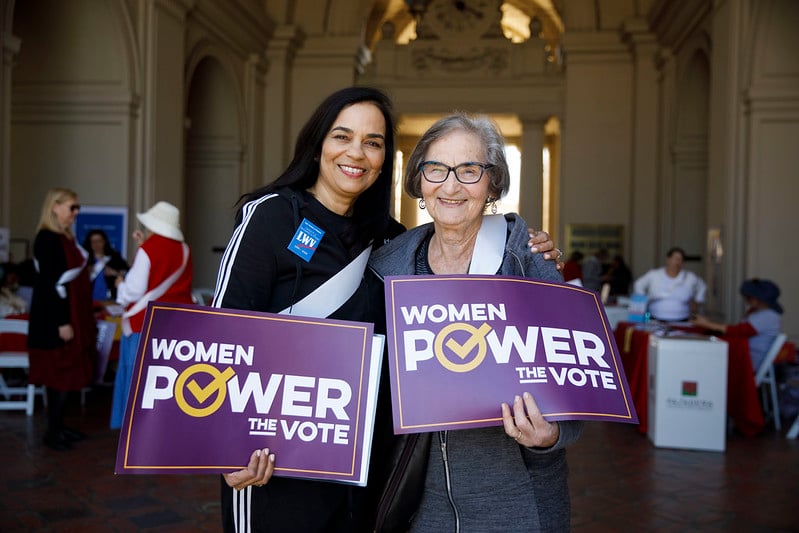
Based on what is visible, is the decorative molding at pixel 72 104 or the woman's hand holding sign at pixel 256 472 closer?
the woman's hand holding sign at pixel 256 472

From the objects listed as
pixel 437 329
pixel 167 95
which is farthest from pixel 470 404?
pixel 167 95

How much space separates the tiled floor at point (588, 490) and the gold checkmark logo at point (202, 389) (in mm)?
2430

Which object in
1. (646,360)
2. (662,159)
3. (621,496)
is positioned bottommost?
(621,496)

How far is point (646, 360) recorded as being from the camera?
640 cm

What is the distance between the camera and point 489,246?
5.92ft

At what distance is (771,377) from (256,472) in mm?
6432

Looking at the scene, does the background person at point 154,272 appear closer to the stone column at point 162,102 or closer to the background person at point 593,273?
the stone column at point 162,102

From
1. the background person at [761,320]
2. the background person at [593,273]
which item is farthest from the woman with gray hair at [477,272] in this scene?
the background person at [593,273]

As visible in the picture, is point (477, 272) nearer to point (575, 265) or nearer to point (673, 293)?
point (673, 293)

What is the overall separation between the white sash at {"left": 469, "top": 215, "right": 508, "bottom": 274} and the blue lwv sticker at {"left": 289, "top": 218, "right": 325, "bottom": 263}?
1.34 ft

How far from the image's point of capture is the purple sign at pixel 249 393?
5.32 feet

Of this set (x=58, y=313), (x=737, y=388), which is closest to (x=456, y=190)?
(x=58, y=313)

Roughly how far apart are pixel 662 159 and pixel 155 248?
1144 centimetres

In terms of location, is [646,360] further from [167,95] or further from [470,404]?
[167,95]
